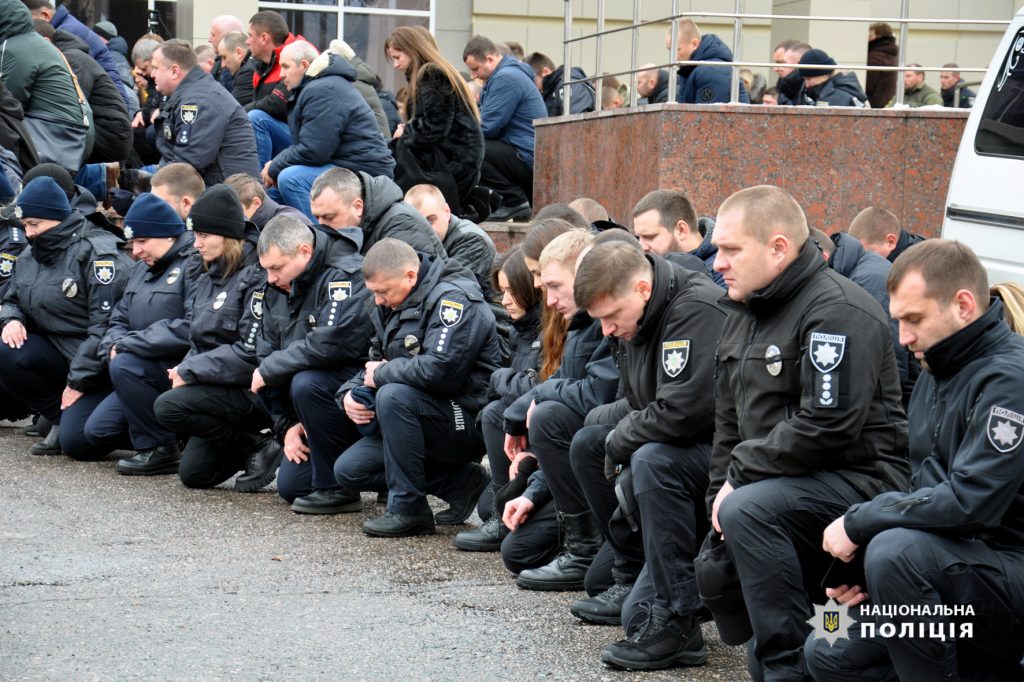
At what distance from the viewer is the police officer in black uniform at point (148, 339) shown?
27.1 feet

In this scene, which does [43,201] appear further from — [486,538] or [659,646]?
[659,646]

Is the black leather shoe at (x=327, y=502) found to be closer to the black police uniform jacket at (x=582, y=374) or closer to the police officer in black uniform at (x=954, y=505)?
the black police uniform jacket at (x=582, y=374)

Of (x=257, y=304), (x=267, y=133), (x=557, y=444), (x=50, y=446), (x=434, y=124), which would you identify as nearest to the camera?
(x=557, y=444)

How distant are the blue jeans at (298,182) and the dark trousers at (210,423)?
275 cm

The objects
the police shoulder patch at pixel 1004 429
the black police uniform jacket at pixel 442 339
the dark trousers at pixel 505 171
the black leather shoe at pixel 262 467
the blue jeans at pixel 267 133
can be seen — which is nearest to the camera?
the police shoulder patch at pixel 1004 429

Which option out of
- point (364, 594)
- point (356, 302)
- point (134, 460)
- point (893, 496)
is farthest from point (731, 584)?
point (134, 460)

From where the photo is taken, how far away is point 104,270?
8812 millimetres

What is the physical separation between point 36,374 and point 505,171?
461cm

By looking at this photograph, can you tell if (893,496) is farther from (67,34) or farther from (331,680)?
(67,34)

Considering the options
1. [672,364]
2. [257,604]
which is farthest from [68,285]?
[672,364]

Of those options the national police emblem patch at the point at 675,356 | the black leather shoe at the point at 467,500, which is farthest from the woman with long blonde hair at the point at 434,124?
the national police emblem patch at the point at 675,356

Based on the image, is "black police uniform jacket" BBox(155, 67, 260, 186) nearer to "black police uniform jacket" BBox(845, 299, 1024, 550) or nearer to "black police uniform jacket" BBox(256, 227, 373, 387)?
"black police uniform jacket" BBox(256, 227, 373, 387)

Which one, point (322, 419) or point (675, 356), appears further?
point (322, 419)

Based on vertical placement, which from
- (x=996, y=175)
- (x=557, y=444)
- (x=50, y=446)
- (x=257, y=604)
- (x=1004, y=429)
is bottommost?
(x=50, y=446)
